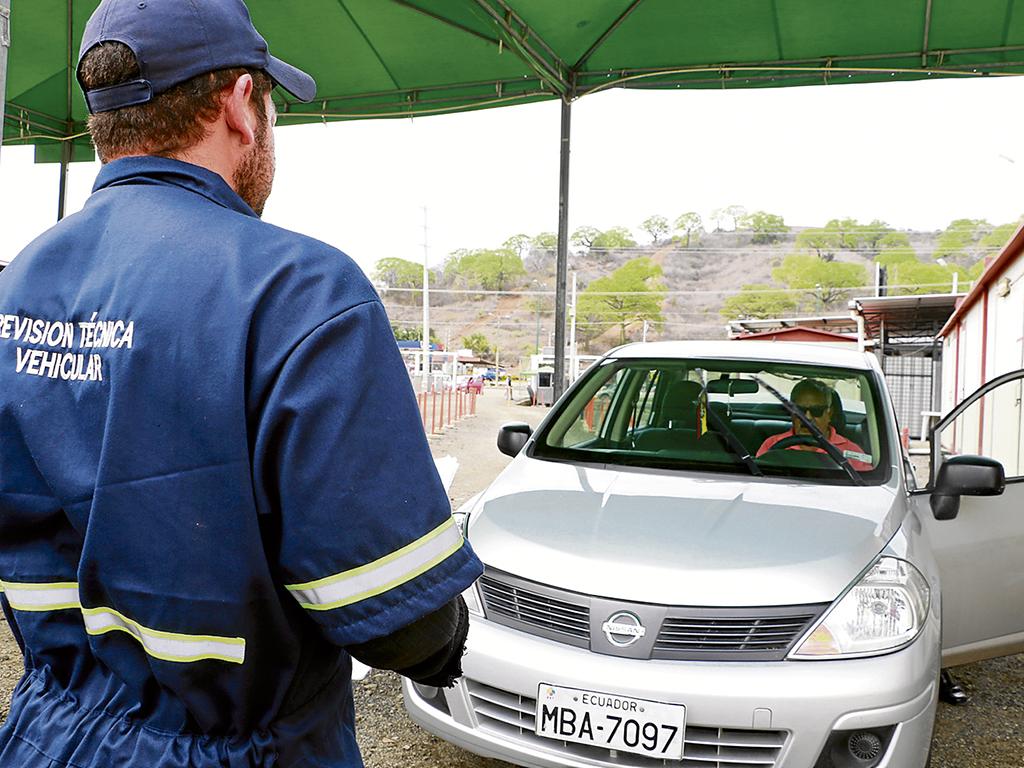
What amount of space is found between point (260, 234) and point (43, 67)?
24.4ft

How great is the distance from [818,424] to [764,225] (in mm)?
185617

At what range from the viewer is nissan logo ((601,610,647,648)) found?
8.16 ft

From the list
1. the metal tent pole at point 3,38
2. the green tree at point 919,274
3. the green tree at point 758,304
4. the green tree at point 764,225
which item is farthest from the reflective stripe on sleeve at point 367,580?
the green tree at point 764,225

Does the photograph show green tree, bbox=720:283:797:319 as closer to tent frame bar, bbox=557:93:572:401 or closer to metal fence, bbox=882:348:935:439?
metal fence, bbox=882:348:935:439

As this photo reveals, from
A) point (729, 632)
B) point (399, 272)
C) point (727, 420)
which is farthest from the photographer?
point (399, 272)

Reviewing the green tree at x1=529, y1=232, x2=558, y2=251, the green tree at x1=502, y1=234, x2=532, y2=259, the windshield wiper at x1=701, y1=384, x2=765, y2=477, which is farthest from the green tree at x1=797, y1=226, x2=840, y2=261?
the windshield wiper at x1=701, y1=384, x2=765, y2=477

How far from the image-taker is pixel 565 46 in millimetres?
6469

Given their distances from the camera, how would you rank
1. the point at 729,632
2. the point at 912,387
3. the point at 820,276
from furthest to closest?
the point at 820,276, the point at 912,387, the point at 729,632

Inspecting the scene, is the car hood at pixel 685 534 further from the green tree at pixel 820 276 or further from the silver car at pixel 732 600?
the green tree at pixel 820 276

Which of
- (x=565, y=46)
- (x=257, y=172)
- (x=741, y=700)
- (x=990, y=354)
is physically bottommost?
(x=741, y=700)

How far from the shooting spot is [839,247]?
518 feet

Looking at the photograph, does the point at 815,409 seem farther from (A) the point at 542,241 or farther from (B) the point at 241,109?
(A) the point at 542,241

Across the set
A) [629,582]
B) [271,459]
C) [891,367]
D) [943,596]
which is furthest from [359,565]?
[891,367]

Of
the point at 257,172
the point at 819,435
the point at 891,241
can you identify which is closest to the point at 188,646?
the point at 257,172
